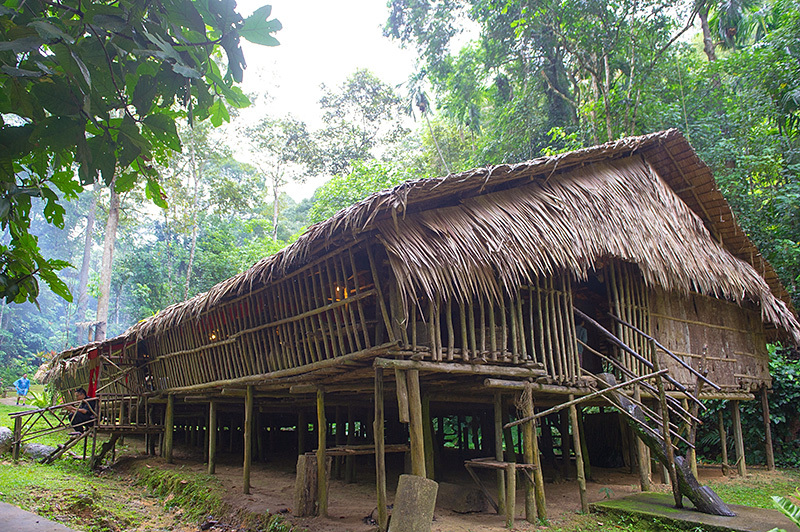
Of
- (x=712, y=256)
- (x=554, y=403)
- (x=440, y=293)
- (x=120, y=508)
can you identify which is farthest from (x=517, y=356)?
(x=120, y=508)

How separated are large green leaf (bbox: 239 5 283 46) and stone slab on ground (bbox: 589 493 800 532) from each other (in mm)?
6117

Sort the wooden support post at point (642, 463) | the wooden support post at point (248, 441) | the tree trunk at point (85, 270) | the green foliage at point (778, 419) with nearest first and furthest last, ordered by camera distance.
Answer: the wooden support post at point (642, 463) < the wooden support post at point (248, 441) < the green foliage at point (778, 419) < the tree trunk at point (85, 270)

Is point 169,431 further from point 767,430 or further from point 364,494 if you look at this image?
point 767,430

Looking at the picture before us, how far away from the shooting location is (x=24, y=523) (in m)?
3.24

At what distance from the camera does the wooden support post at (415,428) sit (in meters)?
5.39

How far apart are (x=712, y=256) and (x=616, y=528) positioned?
5.16 m

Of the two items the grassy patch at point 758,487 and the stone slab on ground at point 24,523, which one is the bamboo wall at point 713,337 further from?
the stone slab on ground at point 24,523

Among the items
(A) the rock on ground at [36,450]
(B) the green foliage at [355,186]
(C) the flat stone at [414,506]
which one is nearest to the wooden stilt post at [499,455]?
(C) the flat stone at [414,506]

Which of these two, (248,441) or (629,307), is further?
(629,307)

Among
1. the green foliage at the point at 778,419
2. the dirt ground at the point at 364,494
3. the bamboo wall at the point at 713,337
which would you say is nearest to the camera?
Result: the dirt ground at the point at 364,494

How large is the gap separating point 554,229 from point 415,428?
9.80ft

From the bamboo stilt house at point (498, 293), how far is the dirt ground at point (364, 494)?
1427mm

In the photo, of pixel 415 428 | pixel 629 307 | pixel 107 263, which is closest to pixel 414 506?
A: pixel 415 428

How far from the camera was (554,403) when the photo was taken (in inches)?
381
